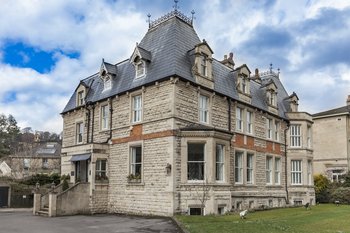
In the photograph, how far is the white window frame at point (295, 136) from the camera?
113 feet

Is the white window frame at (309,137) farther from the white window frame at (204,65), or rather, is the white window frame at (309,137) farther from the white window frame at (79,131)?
the white window frame at (79,131)

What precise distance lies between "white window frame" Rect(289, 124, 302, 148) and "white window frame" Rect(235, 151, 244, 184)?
9074 mm

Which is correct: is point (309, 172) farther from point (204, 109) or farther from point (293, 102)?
point (204, 109)

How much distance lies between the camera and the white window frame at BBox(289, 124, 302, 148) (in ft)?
113

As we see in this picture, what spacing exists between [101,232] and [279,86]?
28.0 m

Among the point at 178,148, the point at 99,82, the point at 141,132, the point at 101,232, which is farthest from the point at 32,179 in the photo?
the point at 101,232

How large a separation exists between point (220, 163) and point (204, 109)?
359 cm

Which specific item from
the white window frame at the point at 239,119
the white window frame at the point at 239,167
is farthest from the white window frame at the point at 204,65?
the white window frame at the point at 239,167

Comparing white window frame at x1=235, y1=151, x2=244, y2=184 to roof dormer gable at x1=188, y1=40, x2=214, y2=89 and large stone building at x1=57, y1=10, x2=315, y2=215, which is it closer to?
large stone building at x1=57, y1=10, x2=315, y2=215

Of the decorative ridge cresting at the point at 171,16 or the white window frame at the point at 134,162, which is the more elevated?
the decorative ridge cresting at the point at 171,16

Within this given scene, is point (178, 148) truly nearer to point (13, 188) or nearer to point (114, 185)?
point (114, 185)

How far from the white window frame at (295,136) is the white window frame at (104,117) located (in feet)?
56.1

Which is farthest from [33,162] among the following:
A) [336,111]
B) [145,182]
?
[145,182]

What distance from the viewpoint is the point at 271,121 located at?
32.1 metres
